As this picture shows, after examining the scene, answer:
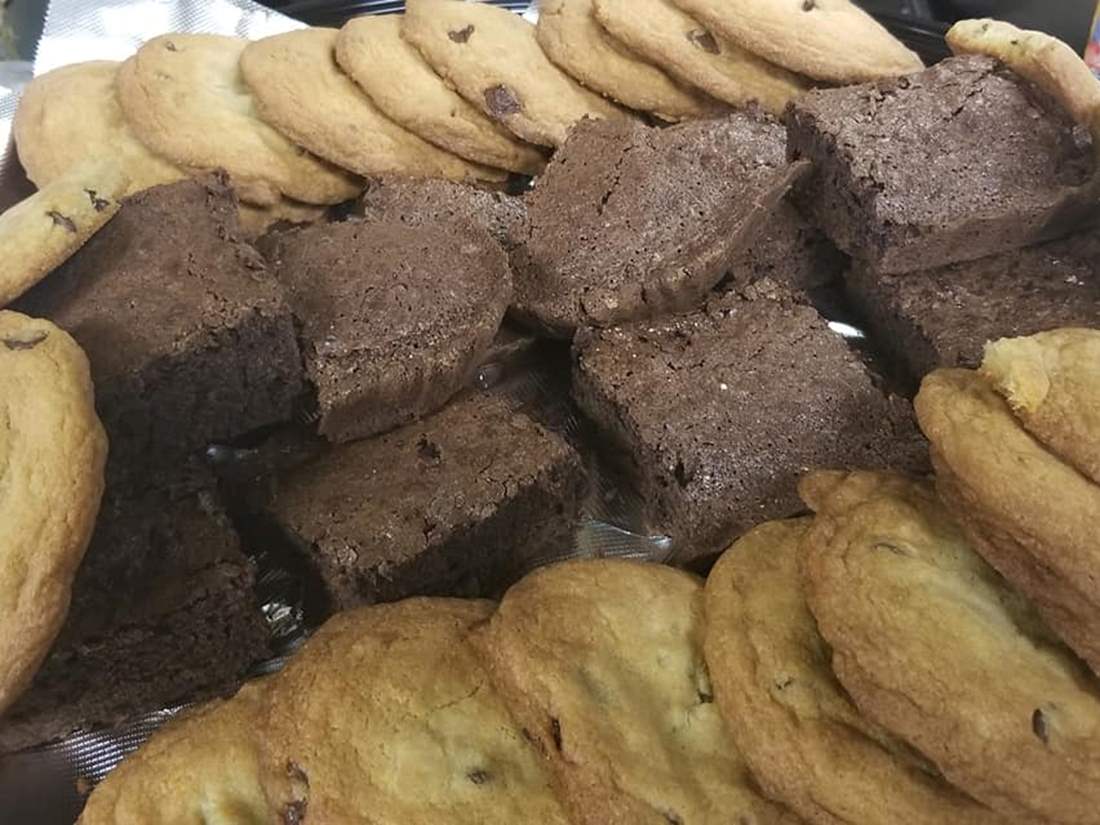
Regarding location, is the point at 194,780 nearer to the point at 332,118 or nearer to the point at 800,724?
the point at 800,724

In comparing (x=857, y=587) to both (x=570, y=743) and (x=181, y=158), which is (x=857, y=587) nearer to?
(x=570, y=743)

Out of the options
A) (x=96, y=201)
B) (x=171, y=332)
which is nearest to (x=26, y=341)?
(x=171, y=332)

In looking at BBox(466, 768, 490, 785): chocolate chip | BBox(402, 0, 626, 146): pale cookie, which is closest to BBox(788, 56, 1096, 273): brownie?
BBox(402, 0, 626, 146): pale cookie

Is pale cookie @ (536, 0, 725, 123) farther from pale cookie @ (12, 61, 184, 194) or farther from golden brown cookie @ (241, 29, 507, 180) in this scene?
pale cookie @ (12, 61, 184, 194)

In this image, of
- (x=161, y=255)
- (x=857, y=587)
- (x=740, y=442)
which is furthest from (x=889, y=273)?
(x=161, y=255)

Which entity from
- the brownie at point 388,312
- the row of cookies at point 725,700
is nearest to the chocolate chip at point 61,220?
the brownie at point 388,312
